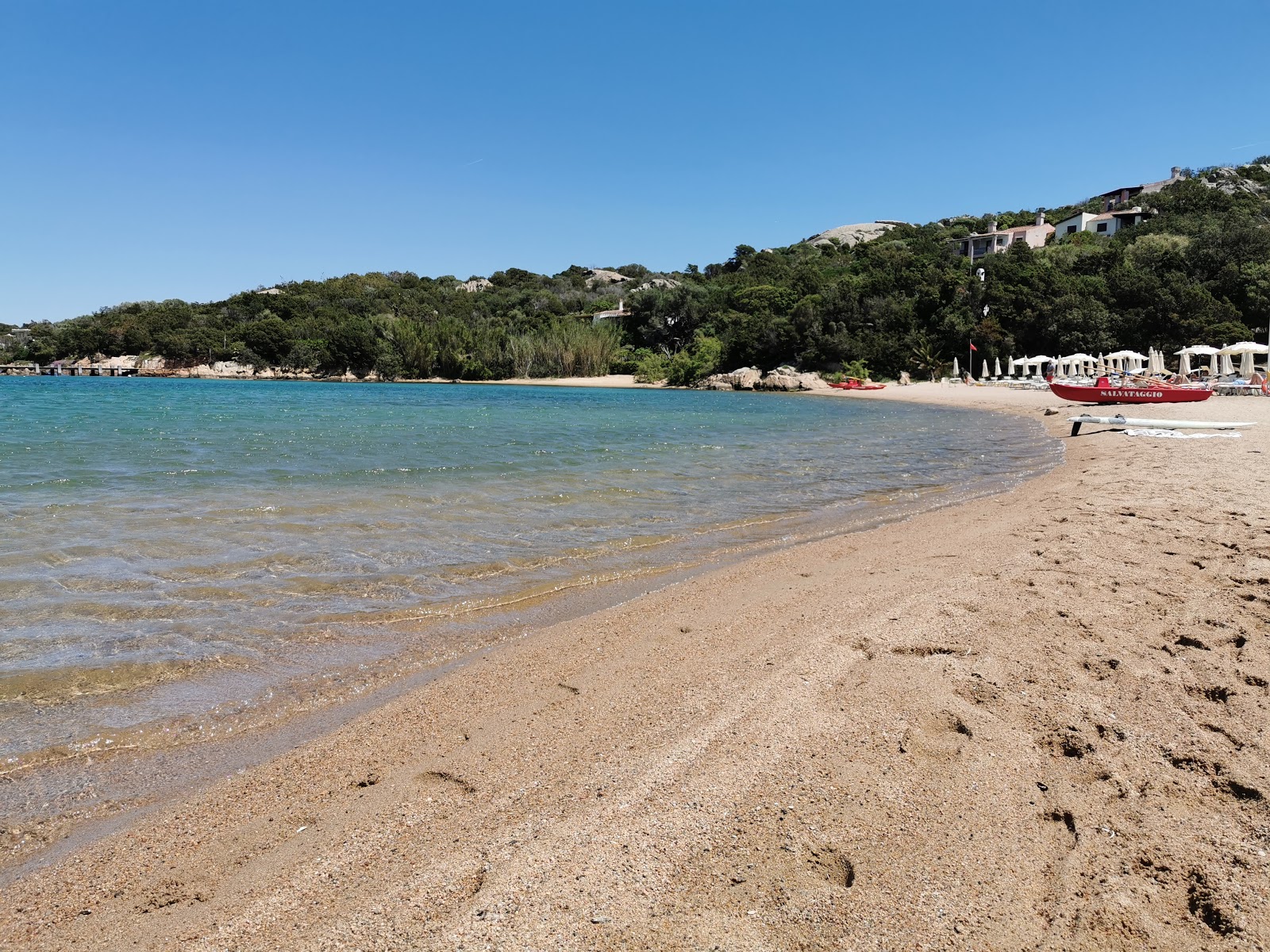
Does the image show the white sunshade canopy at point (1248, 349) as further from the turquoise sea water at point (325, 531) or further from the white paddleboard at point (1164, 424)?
the turquoise sea water at point (325, 531)

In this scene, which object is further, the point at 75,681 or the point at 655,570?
the point at 655,570

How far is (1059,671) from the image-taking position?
11.1ft

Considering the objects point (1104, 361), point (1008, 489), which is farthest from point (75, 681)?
point (1104, 361)

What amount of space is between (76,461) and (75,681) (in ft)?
34.7

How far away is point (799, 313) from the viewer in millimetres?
61562

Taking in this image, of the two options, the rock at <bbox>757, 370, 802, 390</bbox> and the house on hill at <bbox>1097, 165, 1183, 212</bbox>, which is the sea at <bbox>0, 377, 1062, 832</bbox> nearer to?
the rock at <bbox>757, 370, 802, 390</bbox>

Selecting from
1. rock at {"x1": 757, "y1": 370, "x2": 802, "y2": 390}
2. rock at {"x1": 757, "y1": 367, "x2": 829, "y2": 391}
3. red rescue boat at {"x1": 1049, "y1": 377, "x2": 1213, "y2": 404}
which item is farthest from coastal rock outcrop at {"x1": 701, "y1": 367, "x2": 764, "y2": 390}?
red rescue boat at {"x1": 1049, "y1": 377, "x2": 1213, "y2": 404}

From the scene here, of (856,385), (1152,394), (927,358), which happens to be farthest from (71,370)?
(1152,394)

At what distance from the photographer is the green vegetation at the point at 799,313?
160ft

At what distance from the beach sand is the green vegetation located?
51.7m

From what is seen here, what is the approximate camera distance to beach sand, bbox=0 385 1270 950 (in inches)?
74.6

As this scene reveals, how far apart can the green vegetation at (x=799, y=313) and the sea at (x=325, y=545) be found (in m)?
40.3

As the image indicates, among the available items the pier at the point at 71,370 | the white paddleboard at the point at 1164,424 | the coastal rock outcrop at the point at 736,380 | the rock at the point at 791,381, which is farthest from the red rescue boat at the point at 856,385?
the pier at the point at 71,370

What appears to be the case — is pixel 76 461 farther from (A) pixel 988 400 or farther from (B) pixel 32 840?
(A) pixel 988 400
